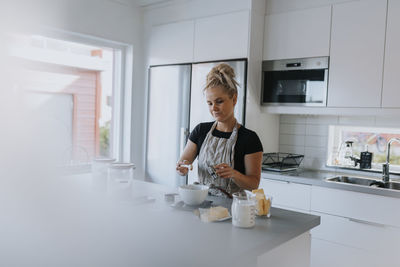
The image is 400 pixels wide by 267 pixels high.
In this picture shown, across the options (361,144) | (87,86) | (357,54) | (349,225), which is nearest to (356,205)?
(349,225)

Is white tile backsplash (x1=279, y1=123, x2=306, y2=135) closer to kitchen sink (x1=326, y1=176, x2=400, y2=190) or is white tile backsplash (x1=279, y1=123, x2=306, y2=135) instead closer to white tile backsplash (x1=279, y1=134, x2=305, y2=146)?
white tile backsplash (x1=279, y1=134, x2=305, y2=146)

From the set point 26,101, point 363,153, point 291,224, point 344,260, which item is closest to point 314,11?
point 363,153

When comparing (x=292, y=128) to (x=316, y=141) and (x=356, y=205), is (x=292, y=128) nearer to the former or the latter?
(x=316, y=141)

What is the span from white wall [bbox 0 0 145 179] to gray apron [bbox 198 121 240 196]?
1724 millimetres

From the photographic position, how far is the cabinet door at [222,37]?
10.3ft

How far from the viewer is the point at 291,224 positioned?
4.76ft

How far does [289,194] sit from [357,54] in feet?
3.82

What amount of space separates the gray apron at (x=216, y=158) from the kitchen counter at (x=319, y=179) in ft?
3.28

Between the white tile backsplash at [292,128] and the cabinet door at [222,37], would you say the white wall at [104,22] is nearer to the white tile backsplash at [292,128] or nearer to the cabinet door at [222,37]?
the cabinet door at [222,37]

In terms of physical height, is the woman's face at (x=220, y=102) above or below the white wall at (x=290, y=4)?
below

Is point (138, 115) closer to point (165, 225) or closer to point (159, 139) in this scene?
point (159, 139)

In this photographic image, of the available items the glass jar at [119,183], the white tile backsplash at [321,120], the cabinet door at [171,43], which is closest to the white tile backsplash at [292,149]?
the white tile backsplash at [321,120]

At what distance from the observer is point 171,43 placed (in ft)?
12.1

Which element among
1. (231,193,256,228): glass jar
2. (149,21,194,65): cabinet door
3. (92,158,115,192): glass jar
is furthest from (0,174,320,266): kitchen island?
(149,21,194,65): cabinet door
